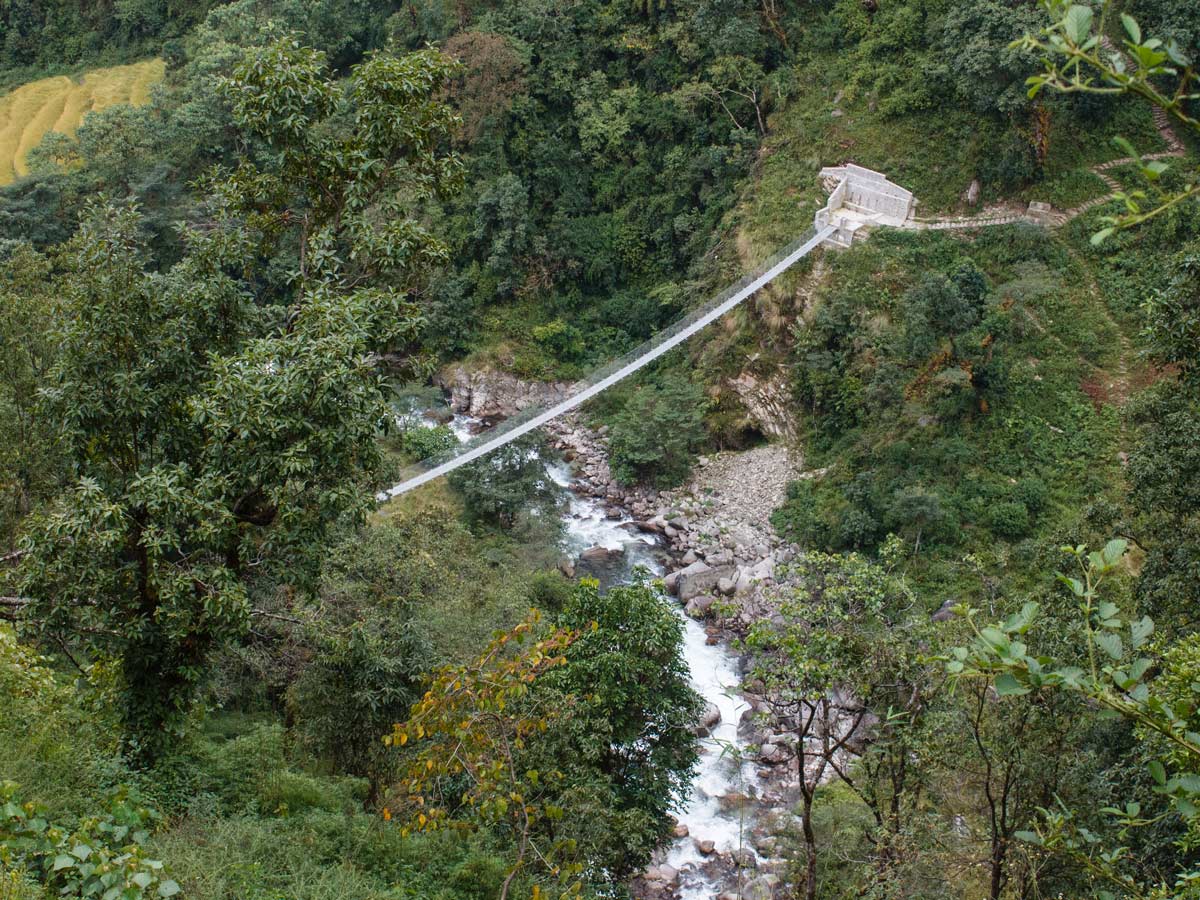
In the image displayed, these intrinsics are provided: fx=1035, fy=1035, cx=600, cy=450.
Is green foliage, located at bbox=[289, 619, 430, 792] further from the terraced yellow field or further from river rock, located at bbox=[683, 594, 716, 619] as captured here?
the terraced yellow field

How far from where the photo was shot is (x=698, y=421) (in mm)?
13969

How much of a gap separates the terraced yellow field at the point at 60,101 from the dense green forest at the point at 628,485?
447cm

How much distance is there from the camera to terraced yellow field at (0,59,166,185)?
814 inches

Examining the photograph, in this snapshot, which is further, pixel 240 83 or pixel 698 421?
pixel 698 421

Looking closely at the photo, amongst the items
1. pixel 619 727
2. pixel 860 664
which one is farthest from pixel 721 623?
pixel 860 664

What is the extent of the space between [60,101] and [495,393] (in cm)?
1339

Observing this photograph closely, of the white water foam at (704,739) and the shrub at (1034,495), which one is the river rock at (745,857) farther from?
the shrub at (1034,495)

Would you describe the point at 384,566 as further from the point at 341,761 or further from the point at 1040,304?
the point at 1040,304

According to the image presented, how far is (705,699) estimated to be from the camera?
7.46m

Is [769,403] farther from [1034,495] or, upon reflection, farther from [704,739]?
[704,739]

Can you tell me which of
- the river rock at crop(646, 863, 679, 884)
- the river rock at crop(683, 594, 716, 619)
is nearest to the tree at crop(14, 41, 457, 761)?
the river rock at crop(646, 863, 679, 884)

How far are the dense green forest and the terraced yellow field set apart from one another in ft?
14.7

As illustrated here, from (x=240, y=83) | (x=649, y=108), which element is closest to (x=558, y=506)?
(x=649, y=108)

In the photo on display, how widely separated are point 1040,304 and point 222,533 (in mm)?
10856
